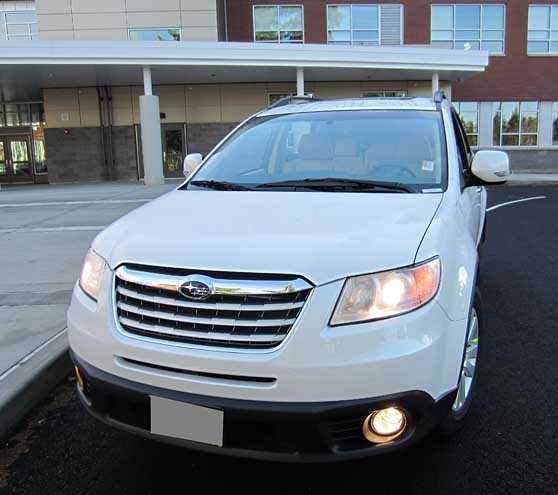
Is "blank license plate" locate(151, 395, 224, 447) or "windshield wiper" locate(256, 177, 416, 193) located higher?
"windshield wiper" locate(256, 177, 416, 193)

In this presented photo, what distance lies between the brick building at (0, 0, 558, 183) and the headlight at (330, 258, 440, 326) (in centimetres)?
1816

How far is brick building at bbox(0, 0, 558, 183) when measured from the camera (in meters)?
19.5

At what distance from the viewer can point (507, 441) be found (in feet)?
8.97

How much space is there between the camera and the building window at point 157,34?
2334cm

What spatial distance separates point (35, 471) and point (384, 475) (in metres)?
1.70

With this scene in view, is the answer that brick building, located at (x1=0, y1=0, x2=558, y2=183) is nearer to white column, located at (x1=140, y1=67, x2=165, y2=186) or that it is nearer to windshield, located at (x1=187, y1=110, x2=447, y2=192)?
white column, located at (x1=140, y1=67, x2=165, y2=186)

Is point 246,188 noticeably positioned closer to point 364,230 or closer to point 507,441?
point 364,230

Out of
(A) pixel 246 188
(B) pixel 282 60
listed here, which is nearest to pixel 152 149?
(B) pixel 282 60

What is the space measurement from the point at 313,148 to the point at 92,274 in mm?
1757

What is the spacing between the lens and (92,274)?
2555mm

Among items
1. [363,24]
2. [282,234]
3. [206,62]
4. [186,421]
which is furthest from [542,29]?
[186,421]

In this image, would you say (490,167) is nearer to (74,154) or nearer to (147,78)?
(147,78)

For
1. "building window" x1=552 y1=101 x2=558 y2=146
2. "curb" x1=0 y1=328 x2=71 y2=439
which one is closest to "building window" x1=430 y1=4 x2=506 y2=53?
"building window" x1=552 y1=101 x2=558 y2=146

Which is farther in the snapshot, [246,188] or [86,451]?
A: [246,188]
